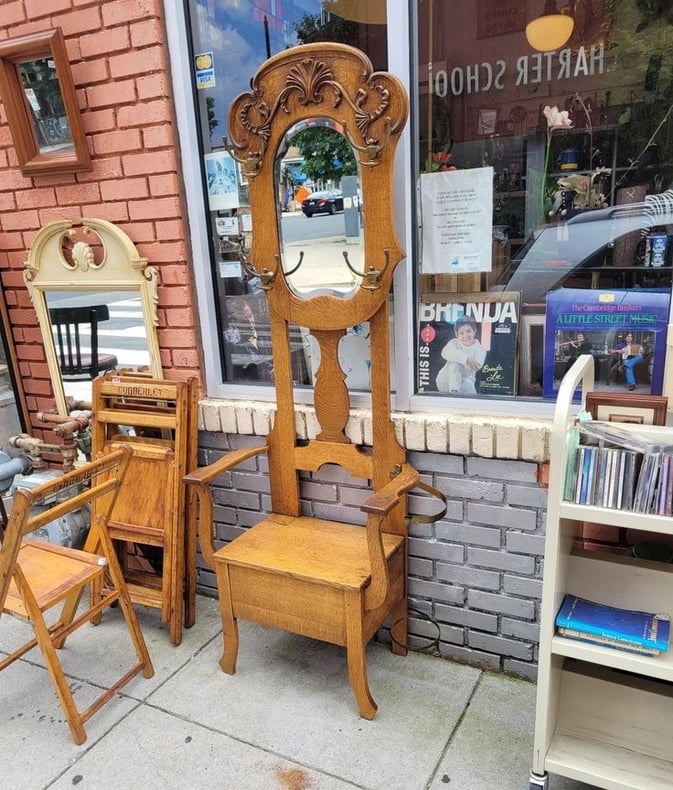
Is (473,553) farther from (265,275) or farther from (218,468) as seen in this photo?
(265,275)

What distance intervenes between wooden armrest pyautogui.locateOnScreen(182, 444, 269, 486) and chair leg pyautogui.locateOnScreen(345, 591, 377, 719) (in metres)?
0.66

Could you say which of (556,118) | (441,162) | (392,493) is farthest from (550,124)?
(392,493)

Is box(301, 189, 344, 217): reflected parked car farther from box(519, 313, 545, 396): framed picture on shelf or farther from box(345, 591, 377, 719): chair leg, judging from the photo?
box(345, 591, 377, 719): chair leg

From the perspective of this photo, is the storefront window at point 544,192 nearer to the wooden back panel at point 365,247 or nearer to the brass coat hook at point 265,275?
the wooden back panel at point 365,247

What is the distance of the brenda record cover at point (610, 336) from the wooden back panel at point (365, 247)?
1.98 ft

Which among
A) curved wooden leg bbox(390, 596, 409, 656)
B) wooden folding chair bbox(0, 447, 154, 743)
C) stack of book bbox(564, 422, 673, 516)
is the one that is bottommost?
curved wooden leg bbox(390, 596, 409, 656)

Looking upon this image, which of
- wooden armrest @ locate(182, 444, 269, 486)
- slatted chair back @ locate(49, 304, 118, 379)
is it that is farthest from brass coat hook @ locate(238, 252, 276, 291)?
slatted chair back @ locate(49, 304, 118, 379)

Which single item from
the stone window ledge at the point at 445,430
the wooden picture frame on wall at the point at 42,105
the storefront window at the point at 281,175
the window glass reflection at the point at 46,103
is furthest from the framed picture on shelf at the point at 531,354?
Result: the window glass reflection at the point at 46,103

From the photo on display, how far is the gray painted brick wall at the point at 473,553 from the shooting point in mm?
2191

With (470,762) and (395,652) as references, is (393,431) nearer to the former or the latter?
(395,652)

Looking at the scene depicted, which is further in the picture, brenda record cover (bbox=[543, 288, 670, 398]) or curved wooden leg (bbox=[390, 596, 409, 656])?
curved wooden leg (bbox=[390, 596, 409, 656])

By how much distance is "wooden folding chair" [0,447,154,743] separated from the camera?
6.04ft

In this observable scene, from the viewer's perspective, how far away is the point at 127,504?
265 centimetres

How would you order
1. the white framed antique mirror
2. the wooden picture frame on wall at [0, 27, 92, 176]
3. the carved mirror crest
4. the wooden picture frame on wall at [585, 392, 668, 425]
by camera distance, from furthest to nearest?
the white framed antique mirror
the wooden picture frame on wall at [0, 27, 92, 176]
the carved mirror crest
the wooden picture frame on wall at [585, 392, 668, 425]
